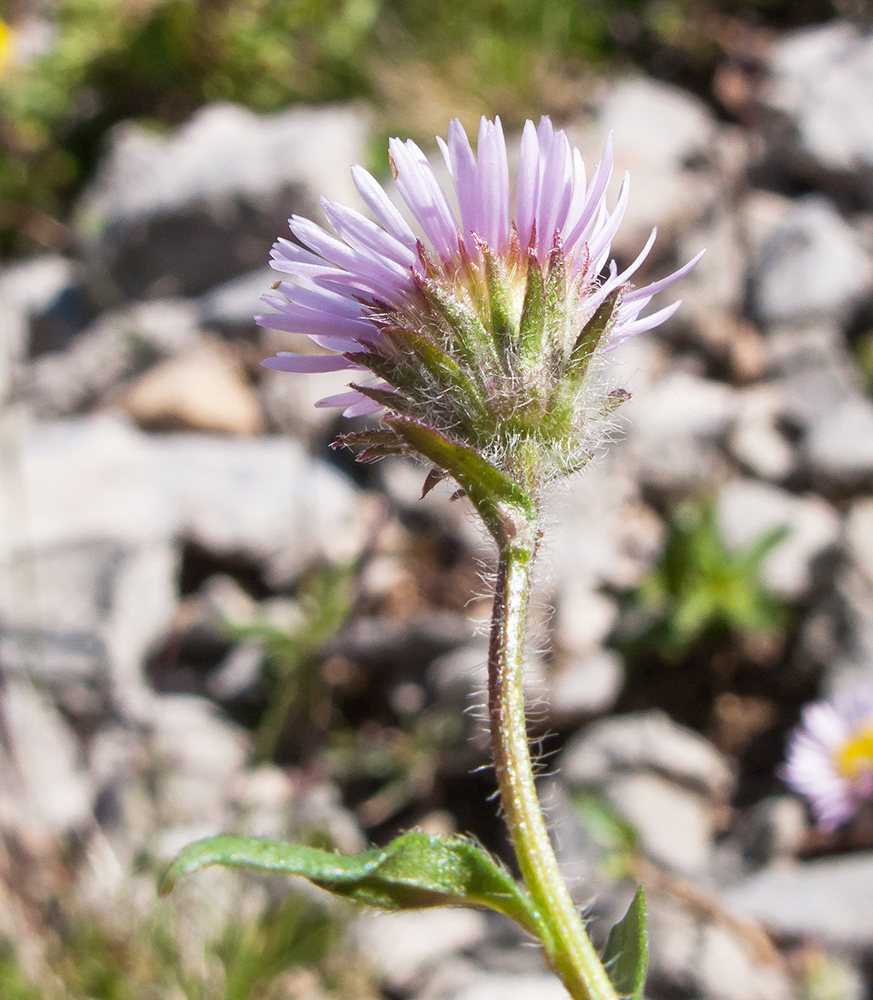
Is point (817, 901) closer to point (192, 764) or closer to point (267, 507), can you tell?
point (192, 764)

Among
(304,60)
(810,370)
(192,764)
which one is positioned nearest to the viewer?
(192,764)

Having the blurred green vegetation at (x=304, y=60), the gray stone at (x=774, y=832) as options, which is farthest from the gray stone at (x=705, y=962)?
the blurred green vegetation at (x=304, y=60)

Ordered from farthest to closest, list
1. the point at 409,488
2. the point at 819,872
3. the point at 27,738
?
the point at 409,488
the point at 27,738
the point at 819,872

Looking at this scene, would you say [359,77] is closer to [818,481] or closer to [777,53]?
[777,53]

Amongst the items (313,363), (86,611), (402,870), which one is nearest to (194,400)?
(86,611)

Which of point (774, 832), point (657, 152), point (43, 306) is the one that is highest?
point (657, 152)

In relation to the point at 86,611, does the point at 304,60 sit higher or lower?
higher

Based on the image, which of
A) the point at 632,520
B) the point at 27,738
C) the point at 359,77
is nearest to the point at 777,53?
the point at 359,77
